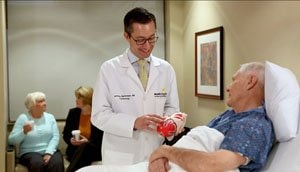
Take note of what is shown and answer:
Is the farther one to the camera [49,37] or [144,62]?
[49,37]

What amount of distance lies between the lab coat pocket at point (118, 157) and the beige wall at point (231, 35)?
51.3 inches

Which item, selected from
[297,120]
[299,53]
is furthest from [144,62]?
[299,53]

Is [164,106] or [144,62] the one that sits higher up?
[144,62]

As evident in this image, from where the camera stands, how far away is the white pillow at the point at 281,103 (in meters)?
1.77

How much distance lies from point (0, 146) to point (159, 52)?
2.19 meters

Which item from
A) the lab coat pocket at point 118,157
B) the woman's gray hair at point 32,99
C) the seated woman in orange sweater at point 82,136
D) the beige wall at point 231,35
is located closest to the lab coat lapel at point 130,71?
the lab coat pocket at point 118,157

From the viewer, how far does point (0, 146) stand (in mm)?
3875

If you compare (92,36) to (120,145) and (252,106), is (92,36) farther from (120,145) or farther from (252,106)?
(252,106)

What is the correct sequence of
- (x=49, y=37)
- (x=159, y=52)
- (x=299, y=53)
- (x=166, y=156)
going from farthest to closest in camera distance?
(x=159, y=52)
(x=49, y=37)
(x=299, y=53)
(x=166, y=156)

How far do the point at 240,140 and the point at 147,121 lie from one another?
55 cm

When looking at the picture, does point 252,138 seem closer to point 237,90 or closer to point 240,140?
point 240,140

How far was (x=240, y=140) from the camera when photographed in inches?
65.9

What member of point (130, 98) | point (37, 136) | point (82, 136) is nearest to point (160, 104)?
point (130, 98)

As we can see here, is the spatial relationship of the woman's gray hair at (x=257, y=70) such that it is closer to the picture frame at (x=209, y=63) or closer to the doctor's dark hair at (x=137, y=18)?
the doctor's dark hair at (x=137, y=18)
